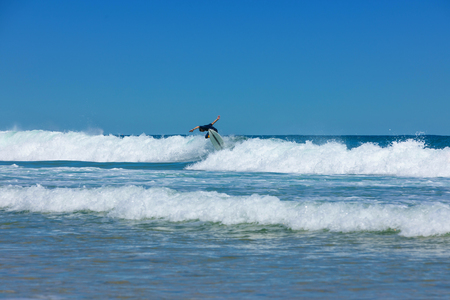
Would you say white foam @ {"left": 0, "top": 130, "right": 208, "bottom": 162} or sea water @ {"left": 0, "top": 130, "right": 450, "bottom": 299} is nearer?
sea water @ {"left": 0, "top": 130, "right": 450, "bottom": 299}

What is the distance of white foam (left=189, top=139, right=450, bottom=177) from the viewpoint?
1847 cm

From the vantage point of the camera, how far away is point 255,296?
157 inches

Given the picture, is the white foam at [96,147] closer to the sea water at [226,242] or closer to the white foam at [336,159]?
the white foam at [336,159]

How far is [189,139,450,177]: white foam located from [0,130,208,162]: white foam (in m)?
6.69

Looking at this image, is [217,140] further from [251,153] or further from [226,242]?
[226,242]

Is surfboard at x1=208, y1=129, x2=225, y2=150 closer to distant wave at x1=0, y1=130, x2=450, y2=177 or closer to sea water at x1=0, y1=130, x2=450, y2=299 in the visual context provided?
distant wave at x1=0, y1=130, x2=450, y2=177

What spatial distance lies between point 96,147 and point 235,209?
29319 mm

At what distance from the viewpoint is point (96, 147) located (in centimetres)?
3556

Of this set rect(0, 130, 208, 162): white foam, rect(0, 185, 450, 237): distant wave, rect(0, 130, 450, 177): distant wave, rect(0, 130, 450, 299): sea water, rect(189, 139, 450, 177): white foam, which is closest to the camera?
rect(0, 130, 450, 299): sea water

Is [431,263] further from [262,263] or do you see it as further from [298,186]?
[298,186]

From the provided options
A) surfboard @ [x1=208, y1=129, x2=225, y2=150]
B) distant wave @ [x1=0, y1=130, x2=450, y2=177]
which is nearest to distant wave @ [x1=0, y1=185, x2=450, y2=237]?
distant wave @ [x1=0, y1=130, x2=450, y2=177]

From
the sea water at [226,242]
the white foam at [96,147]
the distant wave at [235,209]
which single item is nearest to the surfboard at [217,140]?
the white foam at [96,147]

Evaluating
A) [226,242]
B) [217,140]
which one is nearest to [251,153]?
[217,140]

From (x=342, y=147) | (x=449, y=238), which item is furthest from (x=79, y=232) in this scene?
(x=342, y=147)
